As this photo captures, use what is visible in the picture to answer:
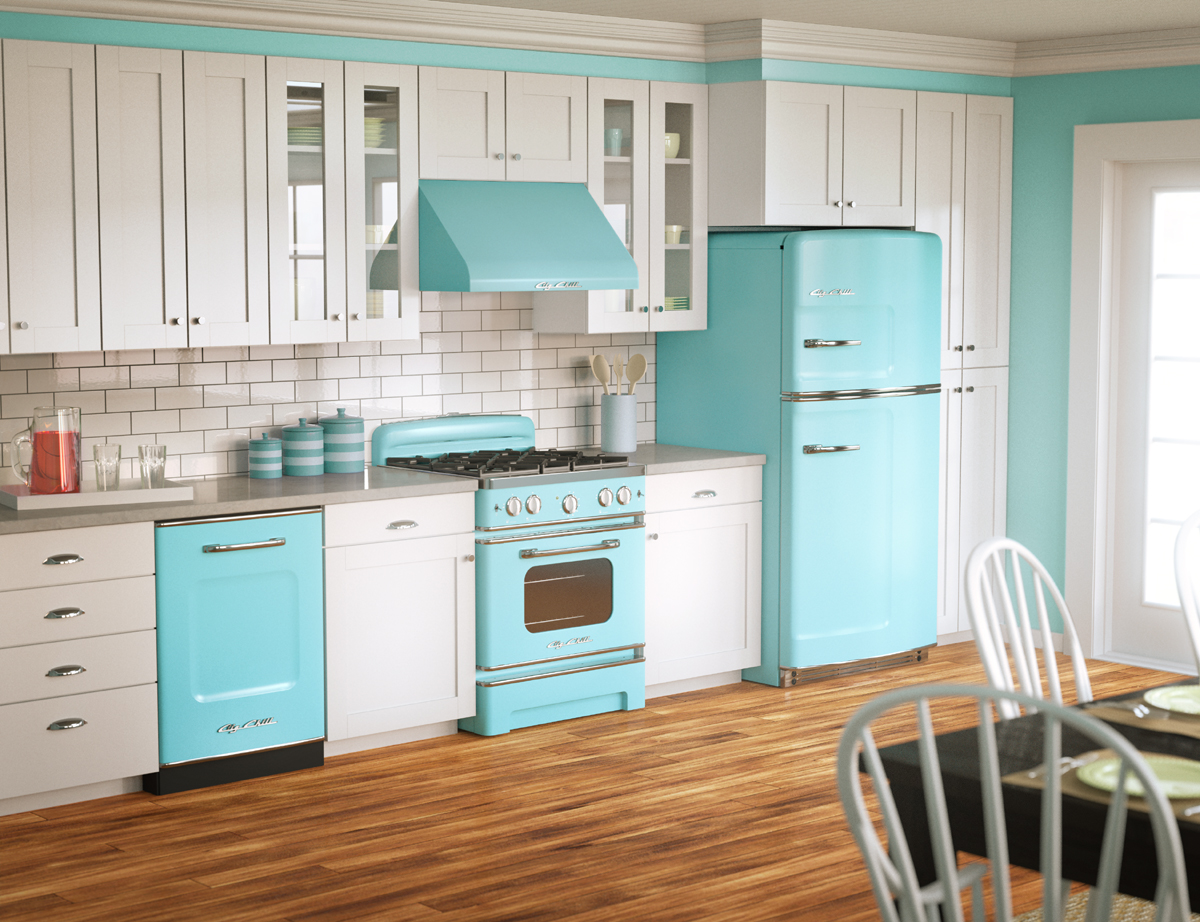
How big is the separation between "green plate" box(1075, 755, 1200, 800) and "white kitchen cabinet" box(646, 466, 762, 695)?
119 inches

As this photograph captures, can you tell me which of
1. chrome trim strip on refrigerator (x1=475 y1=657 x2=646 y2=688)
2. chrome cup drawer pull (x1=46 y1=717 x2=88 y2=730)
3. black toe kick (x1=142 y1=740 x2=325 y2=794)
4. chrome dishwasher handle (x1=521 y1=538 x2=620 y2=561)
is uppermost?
chrome dishwasher handle (x1=521 y1=538 x2=620 y2=561)

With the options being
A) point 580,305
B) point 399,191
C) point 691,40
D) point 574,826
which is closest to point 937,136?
point 691,40

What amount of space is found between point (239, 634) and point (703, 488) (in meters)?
1.89

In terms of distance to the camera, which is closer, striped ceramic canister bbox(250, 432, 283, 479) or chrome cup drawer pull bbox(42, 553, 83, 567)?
chrome cup drawer pull bbox(42, 553, 83, 567)

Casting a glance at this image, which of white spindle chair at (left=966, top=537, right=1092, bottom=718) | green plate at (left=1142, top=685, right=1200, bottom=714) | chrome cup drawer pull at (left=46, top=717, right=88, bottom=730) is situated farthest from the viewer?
chrome cup drawer pull at (left=46, top=717, right=88, bottom=730)

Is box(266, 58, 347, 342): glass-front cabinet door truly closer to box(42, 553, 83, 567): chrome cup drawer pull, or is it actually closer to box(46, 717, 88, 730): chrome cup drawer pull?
box(42, 553, 83, 567): chrome cup drawer pull

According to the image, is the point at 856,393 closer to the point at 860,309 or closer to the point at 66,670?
the point at 860,309

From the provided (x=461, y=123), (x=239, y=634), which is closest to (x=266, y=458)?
(x=239, y=634)

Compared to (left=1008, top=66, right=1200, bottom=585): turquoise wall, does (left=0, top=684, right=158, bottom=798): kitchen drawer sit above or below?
below

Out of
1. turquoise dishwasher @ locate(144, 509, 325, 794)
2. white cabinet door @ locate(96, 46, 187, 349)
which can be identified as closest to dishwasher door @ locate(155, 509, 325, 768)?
turquoise dishwasher @ locate(144, 509, 325, 794)

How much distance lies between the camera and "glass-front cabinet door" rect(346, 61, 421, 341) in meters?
4.86

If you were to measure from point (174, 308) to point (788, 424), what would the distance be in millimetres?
2303

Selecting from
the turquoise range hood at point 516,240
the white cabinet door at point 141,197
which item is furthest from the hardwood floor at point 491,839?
the turquoise range hood at point 516,240

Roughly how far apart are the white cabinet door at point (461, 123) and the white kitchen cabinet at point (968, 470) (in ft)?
7.34
